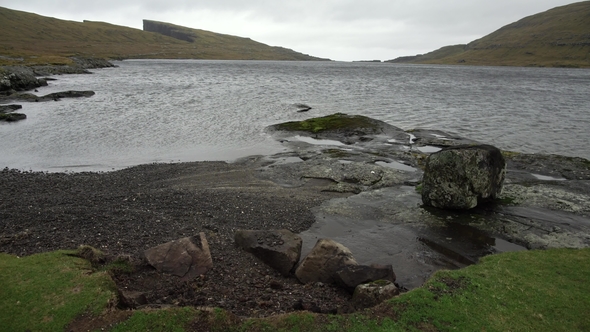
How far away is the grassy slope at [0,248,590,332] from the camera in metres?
10.8

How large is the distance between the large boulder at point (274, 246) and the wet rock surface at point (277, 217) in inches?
12.7

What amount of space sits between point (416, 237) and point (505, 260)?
461 centimetres

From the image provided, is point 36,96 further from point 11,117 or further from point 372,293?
point 372,293

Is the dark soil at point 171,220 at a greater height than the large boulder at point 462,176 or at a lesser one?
lesser

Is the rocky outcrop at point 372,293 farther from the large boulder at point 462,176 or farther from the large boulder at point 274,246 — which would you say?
the large boulder at point 462,176

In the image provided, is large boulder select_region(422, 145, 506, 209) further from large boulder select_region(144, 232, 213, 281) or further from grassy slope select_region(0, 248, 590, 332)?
large boulder select_region(144, 232, 213, 281)

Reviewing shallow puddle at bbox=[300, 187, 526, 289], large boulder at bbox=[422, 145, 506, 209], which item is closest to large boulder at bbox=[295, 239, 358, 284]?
shallow puddle at bbox=[300, 187, 526, 289]

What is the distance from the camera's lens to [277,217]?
69.6 feet

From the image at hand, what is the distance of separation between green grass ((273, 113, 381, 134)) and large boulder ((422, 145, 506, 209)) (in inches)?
928

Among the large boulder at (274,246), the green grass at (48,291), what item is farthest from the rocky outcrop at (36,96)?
the large boulder at (274,246)

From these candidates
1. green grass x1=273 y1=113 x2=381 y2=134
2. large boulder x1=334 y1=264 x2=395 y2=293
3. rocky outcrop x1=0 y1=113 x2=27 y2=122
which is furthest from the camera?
rocky outcrop x1=0 y1=113 x2=27 y2=122

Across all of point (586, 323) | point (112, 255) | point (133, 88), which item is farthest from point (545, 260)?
point (133, 88)

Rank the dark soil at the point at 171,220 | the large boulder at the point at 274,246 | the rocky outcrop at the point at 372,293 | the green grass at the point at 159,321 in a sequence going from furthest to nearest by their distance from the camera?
1. the large boulder at the point at 274,246
2. the dark soil at the point at 171,220
3. the rocky outcrop at the point at 372,293
4. the green grass at the point at 159,321

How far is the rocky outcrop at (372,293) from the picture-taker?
40.9ft
